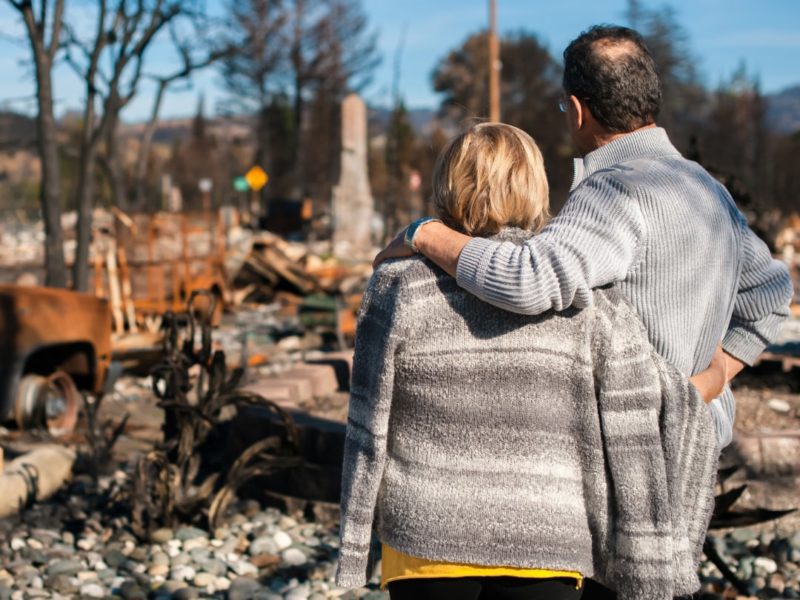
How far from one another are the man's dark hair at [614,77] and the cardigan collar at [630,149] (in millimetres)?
24

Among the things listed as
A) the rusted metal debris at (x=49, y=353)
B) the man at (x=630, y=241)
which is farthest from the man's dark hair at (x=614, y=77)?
the rusted metal debris at (x=49, y=353)

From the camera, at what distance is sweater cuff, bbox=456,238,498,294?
6.55ft

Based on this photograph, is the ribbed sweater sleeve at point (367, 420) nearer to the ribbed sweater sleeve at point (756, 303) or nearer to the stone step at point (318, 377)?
the ribbed sweater sleeve at point (756, 303)

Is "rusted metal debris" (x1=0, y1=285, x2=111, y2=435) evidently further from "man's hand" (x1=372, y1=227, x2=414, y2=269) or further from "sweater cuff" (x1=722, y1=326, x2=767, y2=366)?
"sweater cuff" (x1=722, y1=326, x2=767, y2=366)

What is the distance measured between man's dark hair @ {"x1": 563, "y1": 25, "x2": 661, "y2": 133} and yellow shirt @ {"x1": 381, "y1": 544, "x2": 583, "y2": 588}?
3.24 feet

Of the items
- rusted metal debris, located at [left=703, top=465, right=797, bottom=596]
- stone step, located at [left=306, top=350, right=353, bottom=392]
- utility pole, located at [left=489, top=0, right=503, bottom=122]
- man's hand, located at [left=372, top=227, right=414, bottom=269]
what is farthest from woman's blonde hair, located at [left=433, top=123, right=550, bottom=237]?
utility pole, located at [left=489, top=0, right=503, bottom=122]

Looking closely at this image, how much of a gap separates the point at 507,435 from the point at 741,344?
2.73ft

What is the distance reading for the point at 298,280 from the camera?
1650 cm

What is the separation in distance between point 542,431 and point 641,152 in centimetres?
71

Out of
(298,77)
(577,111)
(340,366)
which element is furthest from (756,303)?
(298,77)

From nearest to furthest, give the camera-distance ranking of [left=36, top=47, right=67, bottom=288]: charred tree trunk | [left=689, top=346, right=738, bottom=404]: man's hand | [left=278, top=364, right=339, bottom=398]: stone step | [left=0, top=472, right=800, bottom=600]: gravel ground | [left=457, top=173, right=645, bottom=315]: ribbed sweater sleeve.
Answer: [left=457, top=173, right=645, bottom=315]: ribbed sweater sleeve, [left=689, top=346, right=738, bottom=404]: man's hand, [left=0, top=472, right=800, bottom=600]: gravel ground, [left=278, top=364, right=339, bottom=398]: stone step, [left=36, top=47, right=67, bottom=288]: charred tree trunk

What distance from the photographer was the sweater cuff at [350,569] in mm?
2146

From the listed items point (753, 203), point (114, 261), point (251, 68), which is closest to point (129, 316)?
point (114, 261)

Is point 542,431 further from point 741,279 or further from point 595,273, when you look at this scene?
point 741,279
